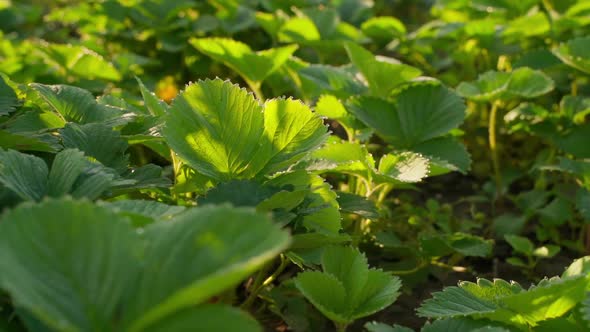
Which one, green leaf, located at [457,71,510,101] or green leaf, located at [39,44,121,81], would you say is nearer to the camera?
green leaf, located at [457,71,510,101]

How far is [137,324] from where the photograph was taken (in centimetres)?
63

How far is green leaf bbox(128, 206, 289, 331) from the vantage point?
2.04 ft

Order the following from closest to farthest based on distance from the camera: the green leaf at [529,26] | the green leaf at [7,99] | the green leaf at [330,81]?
the green leaf at [7,99] < the green leaf at [330,81] < the green leaf at [529,26]

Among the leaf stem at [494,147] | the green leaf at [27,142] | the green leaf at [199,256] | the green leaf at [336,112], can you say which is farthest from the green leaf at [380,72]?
the green leaf at [199,256]

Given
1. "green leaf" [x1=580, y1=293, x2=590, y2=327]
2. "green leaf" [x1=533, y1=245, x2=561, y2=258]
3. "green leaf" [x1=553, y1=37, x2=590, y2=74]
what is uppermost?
"green leaf" [x1=580, y1=293, x2=590, y2=327]

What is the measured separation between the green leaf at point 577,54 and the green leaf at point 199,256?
1.53 m

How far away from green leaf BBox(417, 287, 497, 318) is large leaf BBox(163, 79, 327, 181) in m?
0.31

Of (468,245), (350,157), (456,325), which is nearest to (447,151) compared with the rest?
(468,245)

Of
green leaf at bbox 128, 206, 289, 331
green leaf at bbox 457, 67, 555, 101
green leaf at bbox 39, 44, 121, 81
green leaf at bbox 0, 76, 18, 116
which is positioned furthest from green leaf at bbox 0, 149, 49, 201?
green leaf at bbox 457, 67, 555, 101

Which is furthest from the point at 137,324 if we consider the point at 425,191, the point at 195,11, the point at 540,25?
the point at 195,11

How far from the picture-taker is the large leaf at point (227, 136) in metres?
1.09

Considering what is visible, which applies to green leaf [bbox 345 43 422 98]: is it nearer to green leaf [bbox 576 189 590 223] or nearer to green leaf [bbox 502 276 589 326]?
green leaf [bbox 576 189 590 223]

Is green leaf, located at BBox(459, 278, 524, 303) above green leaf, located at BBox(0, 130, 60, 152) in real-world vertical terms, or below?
below

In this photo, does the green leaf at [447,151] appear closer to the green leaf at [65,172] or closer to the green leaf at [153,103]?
the green leaf at [153,103]
